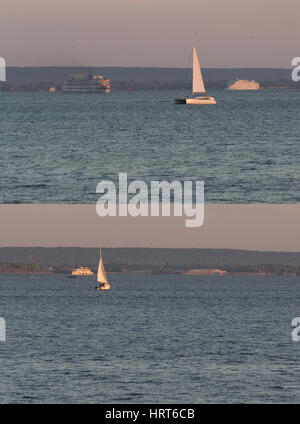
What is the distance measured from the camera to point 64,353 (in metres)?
60.2

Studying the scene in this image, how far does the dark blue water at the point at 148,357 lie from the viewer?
137 ft

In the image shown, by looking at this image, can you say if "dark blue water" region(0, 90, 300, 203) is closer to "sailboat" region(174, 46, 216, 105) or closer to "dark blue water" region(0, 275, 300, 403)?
"dark blue water" region(0, 275, 300, 403)

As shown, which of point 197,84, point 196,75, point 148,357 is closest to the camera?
point 148,357

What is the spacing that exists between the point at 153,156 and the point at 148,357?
65.0ft

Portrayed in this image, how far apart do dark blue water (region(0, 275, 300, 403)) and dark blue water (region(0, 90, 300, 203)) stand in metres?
10.1

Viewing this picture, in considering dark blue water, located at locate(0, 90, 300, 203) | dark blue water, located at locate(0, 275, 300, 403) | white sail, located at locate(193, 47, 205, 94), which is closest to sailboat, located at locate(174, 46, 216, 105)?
white sail, located at locate(193, 47, 205, 94)

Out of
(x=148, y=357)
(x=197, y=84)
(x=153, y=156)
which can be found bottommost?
(x=148, y=357)

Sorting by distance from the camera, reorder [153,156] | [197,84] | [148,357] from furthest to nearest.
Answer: [197,84], [153,156], [148,357]

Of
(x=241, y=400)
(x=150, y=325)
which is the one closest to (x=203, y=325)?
(x=150, y=325)

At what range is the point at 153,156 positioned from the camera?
70.9 metres

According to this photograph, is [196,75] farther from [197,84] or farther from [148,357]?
[148,357]

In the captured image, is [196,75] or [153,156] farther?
[196,75]

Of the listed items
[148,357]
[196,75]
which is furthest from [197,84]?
[148,357]

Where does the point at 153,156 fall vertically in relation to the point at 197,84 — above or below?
below
